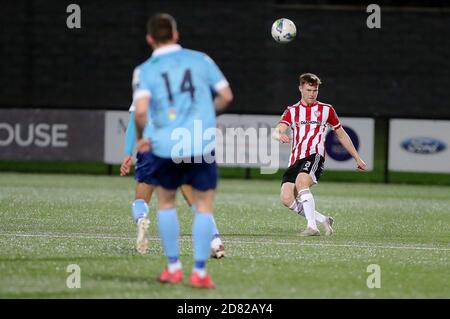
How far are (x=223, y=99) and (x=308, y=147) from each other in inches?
183

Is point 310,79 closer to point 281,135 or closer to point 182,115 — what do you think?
point 281,135

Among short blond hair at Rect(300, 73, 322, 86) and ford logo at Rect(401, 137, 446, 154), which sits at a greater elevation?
short blond hair at Rect(300, 73, 322, 86)

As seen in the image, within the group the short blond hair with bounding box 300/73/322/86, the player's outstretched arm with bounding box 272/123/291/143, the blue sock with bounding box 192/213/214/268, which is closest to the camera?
the blue sock with bounding box 192/213/214/268

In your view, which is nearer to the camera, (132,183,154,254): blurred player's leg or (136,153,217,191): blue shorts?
(136,153,217,191): blue shorts

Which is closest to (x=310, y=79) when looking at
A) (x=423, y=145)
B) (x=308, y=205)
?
(x=308, y=205)

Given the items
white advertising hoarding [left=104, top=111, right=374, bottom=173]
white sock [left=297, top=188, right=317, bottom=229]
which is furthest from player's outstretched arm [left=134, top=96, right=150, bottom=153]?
white advertising hoarding [left=104, top=111, right=374, bottom=173]

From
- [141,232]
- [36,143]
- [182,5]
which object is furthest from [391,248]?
[182,5]

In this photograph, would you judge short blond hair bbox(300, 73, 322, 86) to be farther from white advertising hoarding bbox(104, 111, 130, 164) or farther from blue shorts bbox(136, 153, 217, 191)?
white advertising hoarding bbox(104, 111, 130, 164)

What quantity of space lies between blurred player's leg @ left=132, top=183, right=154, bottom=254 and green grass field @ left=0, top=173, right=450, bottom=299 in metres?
0.15

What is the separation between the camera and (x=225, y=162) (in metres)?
22.1

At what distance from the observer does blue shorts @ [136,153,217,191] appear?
8.23m

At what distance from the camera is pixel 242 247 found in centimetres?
1108

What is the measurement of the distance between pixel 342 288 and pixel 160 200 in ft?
5.03

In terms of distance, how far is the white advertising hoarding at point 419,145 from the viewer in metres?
21.3
